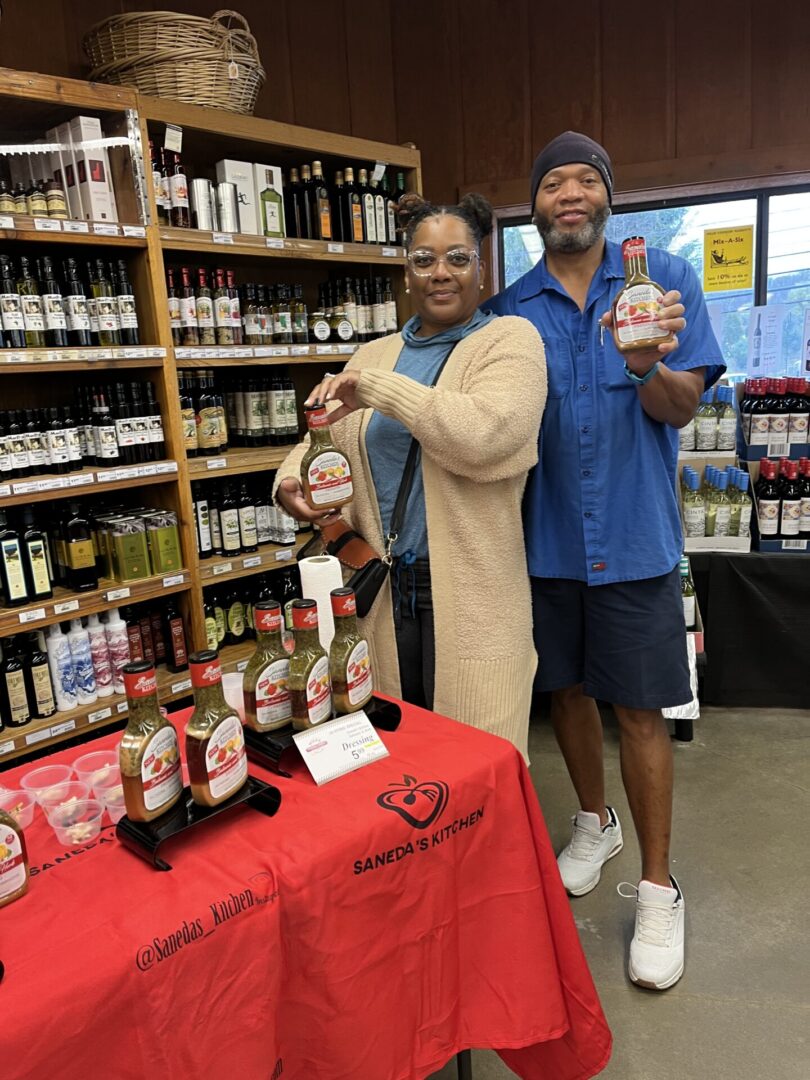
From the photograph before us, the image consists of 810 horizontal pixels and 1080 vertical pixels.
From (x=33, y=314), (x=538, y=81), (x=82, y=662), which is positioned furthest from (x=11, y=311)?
(x=538, y=81)

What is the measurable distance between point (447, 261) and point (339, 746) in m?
1.06

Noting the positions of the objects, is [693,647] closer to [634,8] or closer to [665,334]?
[665,334]

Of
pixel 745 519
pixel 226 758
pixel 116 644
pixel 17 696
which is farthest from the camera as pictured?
pixel 745 519

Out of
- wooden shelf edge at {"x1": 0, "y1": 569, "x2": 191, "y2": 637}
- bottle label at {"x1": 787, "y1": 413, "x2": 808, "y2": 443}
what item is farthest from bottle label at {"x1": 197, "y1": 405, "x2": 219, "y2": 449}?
bottle label at {"x1": 787, "y1": 413, "x2": 808, "y2": 443}

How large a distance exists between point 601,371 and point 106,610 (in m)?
1.87

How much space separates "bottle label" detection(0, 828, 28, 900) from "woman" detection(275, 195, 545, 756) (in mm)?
846

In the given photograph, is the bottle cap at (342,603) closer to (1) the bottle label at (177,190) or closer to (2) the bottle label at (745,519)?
(1) the bottle label at (177,190)

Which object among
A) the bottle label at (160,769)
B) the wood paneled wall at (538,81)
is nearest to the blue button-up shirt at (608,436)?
the bottle label at (160,769)

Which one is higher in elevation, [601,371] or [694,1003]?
[601,371]

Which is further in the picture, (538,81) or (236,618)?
(538,81)

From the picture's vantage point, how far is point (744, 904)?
2.31 m

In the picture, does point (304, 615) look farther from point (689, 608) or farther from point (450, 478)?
point (689, 608)

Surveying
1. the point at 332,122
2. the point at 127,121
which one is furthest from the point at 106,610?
the point at 332,122

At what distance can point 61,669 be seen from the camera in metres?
2.75
